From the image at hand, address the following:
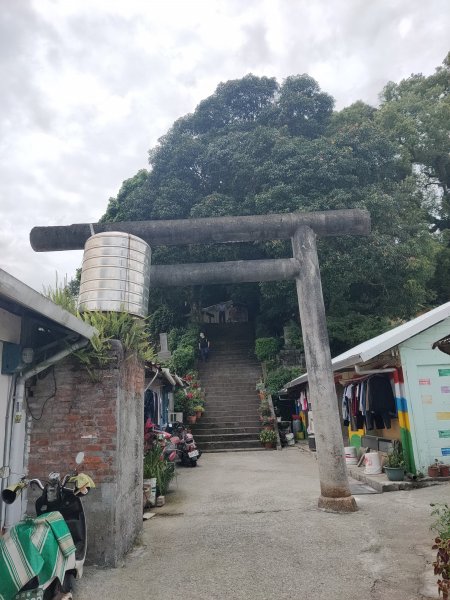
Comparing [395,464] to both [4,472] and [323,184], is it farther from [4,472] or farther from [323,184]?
[323,184]

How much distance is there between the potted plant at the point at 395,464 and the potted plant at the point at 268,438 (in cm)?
649

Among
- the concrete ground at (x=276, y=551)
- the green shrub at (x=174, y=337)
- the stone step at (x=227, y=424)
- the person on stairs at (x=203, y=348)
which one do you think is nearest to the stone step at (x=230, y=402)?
the stone step at (x=227, y=424)

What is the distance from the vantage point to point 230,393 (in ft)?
61.0

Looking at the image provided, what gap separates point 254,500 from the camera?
24.2 ft

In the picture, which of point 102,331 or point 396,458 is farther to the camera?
point 396,458

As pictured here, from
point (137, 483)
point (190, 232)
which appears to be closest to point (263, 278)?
point (190, 232)

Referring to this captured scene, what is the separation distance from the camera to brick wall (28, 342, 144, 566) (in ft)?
14.0

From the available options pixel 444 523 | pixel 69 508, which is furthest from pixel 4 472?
pixel 444 523

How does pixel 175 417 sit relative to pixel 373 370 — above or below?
below

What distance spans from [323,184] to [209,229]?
1266 centimetres

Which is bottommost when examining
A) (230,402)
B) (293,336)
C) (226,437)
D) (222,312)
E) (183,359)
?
(226,437)

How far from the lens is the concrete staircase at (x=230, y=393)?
15.2 metres

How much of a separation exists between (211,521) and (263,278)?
3.79 meters

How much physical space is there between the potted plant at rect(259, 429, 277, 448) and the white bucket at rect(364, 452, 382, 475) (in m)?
6.13
